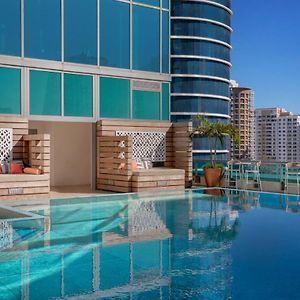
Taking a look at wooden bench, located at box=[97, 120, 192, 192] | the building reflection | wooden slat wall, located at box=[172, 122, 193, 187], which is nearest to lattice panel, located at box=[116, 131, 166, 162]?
wooden bench, located at box=[97, 120, 192, 192]

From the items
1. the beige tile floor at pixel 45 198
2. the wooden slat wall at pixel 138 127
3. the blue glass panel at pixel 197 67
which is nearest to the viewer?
the beige tile floor at pixel 45 198

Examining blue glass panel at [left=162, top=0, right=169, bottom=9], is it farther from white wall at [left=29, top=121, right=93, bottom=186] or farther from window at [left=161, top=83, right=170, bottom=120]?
white wall at [left=29, top=121, right=93, bottom=186]

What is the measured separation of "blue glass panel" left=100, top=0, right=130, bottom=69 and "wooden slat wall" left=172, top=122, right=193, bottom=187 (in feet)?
7.39

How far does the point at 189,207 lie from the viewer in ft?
30.8

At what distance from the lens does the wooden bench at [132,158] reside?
12.0 metres

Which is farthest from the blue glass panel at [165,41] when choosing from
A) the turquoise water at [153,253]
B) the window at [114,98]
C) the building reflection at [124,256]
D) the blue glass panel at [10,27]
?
the building reflection at [124,256]

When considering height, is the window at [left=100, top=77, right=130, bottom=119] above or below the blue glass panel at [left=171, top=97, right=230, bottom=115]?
below

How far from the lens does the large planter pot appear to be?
13.4 meters

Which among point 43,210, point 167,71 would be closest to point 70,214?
point 43,210

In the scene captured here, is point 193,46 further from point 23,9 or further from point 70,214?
point 70,214

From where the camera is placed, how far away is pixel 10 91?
11484 mm

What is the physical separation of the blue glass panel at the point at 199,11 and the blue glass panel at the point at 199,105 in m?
8.93

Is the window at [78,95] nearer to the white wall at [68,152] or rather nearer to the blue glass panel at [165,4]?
the white wall at [68,152]

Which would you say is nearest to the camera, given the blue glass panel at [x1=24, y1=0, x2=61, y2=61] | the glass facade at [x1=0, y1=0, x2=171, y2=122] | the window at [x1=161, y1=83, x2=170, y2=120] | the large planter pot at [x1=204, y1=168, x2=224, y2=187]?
the glass facade at [x1=0, y1=0, x2=171, y2=122]
